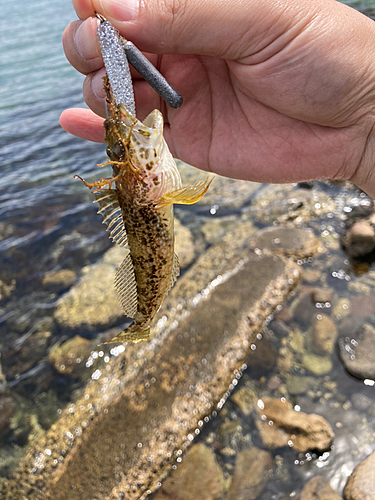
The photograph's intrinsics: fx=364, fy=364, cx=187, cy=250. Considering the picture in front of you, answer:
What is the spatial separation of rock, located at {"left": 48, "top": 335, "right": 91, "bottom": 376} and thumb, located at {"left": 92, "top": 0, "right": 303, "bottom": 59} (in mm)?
5601

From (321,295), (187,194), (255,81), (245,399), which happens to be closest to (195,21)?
(255,81)

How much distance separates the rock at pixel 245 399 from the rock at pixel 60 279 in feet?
14.6

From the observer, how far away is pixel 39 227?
33.0 feet

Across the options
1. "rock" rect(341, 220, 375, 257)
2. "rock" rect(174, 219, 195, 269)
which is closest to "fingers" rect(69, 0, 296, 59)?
"rock" rect(174, 219, 195, 269)

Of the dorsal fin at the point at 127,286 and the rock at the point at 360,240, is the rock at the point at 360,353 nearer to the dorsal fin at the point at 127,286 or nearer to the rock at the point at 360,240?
the rock at the point at 360,240

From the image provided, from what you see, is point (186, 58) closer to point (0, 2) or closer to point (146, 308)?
point (146, 308)

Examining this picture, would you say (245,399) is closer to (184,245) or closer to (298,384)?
(298,384)

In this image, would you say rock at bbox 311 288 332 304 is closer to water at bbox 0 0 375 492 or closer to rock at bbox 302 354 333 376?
water at bbox 0 0 375 492

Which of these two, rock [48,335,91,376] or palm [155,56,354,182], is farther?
rock [48,335,91,376]

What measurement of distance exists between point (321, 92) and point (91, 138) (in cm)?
266

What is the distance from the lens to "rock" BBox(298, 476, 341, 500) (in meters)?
4.73

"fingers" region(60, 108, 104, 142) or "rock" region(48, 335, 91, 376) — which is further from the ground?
"fingers" region(60, 108, 104, 142)

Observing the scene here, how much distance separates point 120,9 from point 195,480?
17.8 feet

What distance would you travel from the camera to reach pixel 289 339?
262 inches
